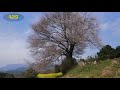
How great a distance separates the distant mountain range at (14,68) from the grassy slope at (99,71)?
1.67 ft

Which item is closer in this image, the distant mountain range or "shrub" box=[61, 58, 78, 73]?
the distant mountain range

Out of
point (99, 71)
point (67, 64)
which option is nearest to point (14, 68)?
point (67, 64)

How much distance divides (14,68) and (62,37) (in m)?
0.70

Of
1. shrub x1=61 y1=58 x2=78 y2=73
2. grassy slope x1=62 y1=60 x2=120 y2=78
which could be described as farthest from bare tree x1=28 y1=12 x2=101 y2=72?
grassy slope x1=62 y1=60 x2=120 y2=78

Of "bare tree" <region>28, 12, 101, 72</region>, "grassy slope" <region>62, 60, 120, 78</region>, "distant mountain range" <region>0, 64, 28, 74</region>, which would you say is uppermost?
"bare tree" <region>28, 12, 101, 72</region>

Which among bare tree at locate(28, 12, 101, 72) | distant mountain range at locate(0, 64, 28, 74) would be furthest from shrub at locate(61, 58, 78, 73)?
distant mountain range at locate(0, 64, 28, 74)

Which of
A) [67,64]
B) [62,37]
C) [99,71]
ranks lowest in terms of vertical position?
[99,71]

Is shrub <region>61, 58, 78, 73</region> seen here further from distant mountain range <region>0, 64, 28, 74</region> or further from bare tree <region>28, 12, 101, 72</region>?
distant mountain range <region>0, 64, 28, 74</region>

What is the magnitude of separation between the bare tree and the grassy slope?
21 cm

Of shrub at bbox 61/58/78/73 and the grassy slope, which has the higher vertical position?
shrub at bbox 61/58/78/73

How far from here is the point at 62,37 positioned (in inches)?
140

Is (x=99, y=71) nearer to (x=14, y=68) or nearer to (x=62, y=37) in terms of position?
(x=62, y=37)

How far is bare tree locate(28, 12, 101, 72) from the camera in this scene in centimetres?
353
